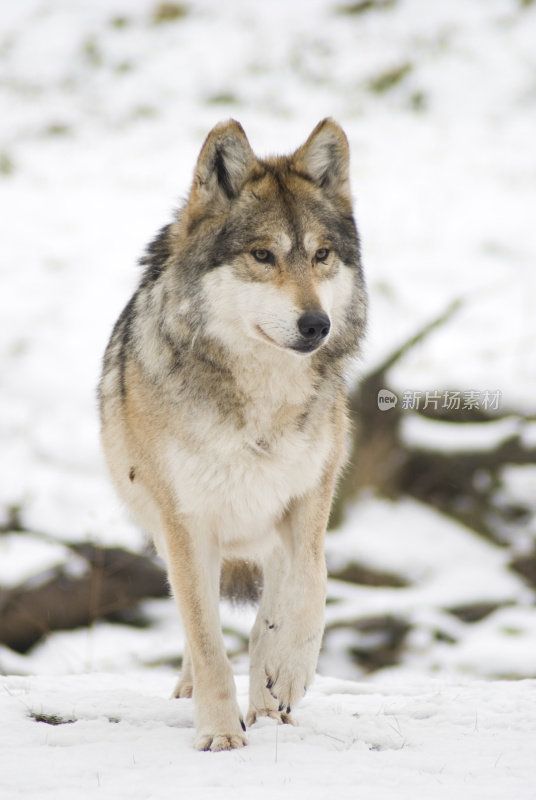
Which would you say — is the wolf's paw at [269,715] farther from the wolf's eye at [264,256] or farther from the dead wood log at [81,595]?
the dead wood log at [81,595]

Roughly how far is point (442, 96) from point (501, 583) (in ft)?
27.1

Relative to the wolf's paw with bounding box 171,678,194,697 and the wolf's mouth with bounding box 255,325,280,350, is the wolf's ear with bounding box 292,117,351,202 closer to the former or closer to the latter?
the wolf's mouth with bounding box 255,325,280,350

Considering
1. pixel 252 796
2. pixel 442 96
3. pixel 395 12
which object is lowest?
pixel 252 796

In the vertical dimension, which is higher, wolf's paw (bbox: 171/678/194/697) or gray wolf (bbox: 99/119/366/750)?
gray wolf (bbox: 99/119/366/750)

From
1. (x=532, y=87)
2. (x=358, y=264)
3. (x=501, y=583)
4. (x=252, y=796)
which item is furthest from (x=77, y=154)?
(x=252, y=796)

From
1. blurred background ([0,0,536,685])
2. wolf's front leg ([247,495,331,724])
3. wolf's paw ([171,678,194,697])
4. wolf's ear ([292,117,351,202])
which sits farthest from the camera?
blurred background ([0,0,536,685])

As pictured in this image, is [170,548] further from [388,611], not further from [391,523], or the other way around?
[391,523]

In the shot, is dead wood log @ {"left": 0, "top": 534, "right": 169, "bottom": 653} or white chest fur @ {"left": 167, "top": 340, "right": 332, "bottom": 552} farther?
Answer: dead wood log @ {"left": 0, "top": 534, "right": 169, "bottom": 653}

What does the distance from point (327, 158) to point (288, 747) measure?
6.51 feet

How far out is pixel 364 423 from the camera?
20.9ft

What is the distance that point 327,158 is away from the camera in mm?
3221

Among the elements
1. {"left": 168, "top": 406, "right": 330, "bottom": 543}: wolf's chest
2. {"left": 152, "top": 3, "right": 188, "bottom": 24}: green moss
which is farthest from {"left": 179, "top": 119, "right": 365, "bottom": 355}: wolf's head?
{"left": 152, "top": 3, "right": 188, "bottom": 24}: green moss

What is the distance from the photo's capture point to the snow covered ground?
2607mm

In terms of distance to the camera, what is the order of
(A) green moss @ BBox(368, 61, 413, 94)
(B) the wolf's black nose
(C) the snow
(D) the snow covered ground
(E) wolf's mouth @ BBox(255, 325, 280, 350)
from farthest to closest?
(A) green moss @ BBox(368, 61, 413, 94), (E) wolf's mouth @ BBox(255, 325, 280, 350), (B) the wolf's black nose, (D) the snow covered ground, (C) the snow
